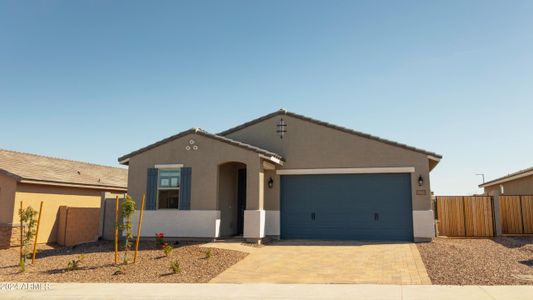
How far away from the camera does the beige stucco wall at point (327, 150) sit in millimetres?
16406

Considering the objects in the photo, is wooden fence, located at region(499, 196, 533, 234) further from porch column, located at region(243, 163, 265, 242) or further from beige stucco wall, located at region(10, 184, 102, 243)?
beige stucco wall, located at region(10, 184, 102, 243)

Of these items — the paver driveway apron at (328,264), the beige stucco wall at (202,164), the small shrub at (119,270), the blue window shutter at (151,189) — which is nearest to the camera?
the paver driveway apron at (328,264)

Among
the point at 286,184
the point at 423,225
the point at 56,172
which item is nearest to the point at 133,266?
the point at 286,184

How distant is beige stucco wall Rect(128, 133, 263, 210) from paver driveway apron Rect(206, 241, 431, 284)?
186cm

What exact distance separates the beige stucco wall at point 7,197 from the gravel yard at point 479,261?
1571cm

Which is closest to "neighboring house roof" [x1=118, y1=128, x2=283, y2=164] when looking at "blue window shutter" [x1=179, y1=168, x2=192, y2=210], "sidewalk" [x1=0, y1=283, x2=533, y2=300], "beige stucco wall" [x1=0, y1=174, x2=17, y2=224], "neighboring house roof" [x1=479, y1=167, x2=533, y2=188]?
"blue window shutter" [x1=179, y1=168, x2=192, y2=210]

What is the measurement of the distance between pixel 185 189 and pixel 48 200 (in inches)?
296

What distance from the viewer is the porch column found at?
14992 millimetres

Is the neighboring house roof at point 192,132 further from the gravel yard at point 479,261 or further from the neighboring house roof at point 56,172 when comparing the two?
the gravel yard at point 479,261

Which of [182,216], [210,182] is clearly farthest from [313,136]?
[182,216]

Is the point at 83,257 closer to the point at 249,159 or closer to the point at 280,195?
the point at 249,159

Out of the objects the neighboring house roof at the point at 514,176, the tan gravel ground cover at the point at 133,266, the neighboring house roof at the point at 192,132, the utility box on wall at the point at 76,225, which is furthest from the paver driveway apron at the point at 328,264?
the neighboring house roof at the point at 514,176

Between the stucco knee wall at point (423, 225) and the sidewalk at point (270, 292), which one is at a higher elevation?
the stucco knee wall at point (423, 225)

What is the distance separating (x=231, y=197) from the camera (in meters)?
17.7
